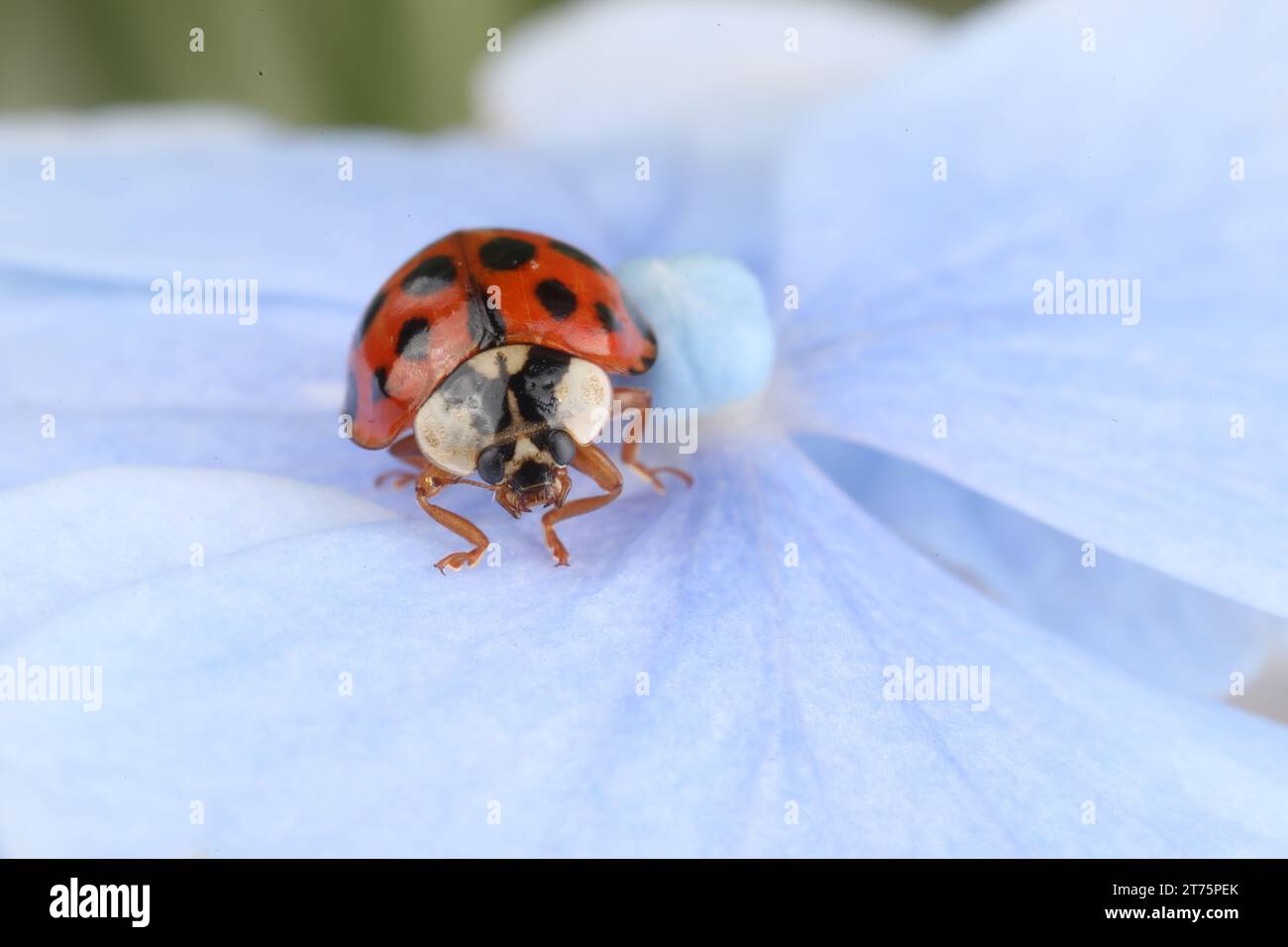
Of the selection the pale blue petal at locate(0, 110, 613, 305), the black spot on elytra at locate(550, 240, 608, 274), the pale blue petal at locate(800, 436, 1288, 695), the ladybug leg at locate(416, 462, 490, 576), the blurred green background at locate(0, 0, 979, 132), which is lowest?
the pale blue petal at locate(800, 436, 1288, 695)

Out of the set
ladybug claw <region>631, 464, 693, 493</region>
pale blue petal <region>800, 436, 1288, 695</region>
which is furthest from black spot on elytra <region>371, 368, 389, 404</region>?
pale blue petal <region>800, 436, 1288, 695</region>

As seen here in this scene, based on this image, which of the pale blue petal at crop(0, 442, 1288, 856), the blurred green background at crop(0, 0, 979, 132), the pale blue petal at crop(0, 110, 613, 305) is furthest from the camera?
the blurred green background at crop(0, 0, 979, 132)

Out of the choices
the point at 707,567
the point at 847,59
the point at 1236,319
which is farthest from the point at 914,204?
the point at 847,59

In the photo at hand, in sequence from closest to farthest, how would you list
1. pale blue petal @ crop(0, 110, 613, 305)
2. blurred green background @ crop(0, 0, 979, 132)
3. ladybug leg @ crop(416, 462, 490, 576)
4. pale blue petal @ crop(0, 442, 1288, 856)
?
pale blue petal @ crop(0, 442, 1288, 856) < ladybug leg @ crop(416, 462, 490, 576) < pale blue petal @ crop(0, 110, 613, 305) < blurred green background @ crop(0, 0, 979, 132)

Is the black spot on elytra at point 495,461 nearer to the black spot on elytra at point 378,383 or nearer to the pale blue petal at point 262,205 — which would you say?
the black spot on elytra at point 378,383

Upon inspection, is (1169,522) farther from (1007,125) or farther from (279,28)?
(279,28)

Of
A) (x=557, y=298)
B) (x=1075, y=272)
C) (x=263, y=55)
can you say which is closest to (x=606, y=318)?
(x=557, y=298)

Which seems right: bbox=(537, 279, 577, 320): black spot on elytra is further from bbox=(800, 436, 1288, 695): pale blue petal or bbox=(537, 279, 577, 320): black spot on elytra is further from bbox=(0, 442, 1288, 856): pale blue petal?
bbox=(800, 436, 1288, 695): pale blue petal
